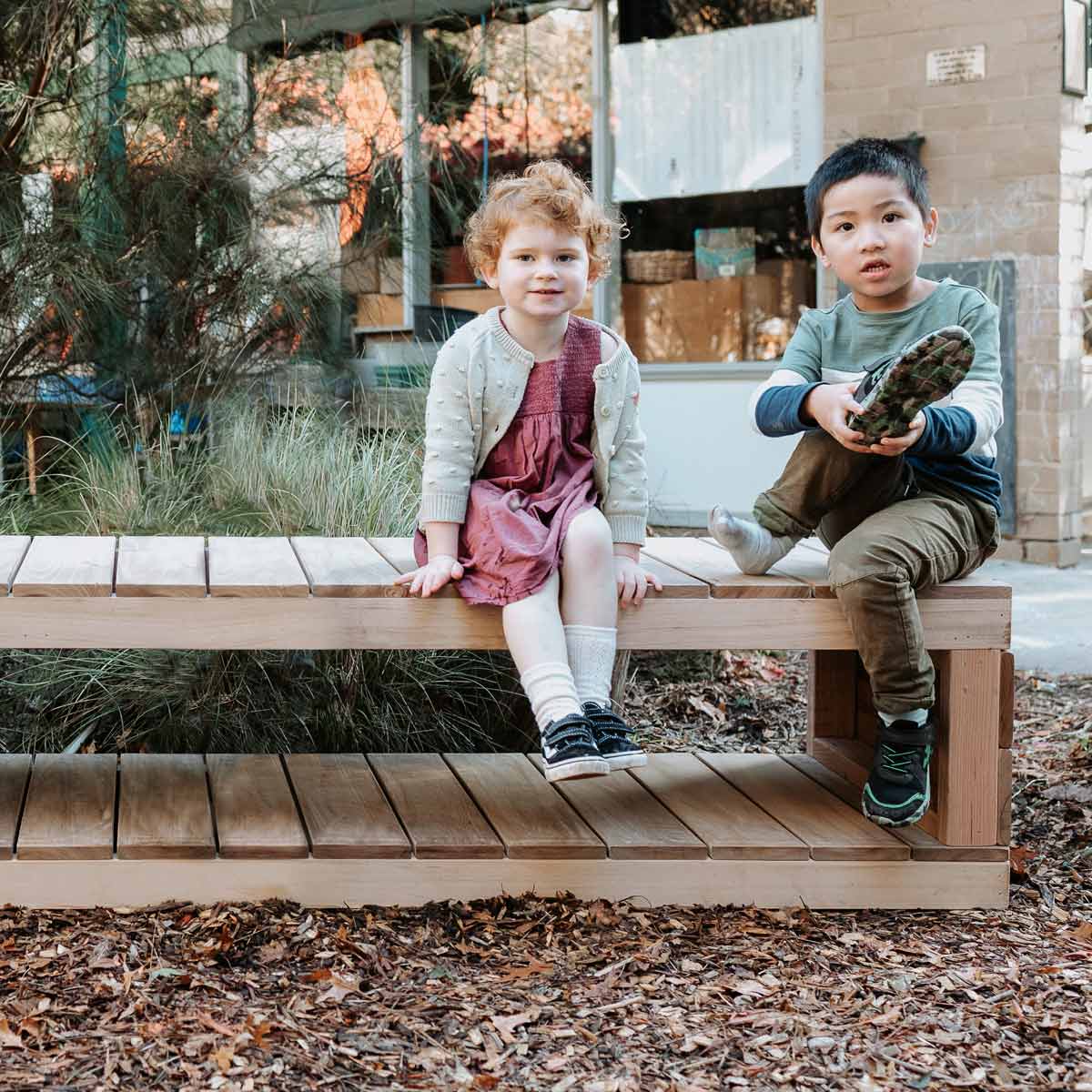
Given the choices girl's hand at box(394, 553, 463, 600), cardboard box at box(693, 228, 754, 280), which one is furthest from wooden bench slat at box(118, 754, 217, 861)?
cardboard box at box(693, 228, 754, 280)

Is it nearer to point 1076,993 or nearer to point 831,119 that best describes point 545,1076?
point 1076,993

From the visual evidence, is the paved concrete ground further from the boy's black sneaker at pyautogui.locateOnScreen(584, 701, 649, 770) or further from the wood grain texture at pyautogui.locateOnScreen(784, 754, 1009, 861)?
the boy's black sneaker at pyautogui.locateOnScreen(584, 701, 649, 770)

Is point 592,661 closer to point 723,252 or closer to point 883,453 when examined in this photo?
point 883,453

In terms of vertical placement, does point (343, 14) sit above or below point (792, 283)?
above

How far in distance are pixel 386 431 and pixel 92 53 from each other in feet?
6.82

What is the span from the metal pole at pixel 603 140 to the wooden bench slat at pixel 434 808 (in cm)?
523

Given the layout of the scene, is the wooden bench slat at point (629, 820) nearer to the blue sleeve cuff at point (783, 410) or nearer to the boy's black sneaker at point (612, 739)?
the boy's black sneaker at point (612, 739)

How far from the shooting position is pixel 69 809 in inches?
114

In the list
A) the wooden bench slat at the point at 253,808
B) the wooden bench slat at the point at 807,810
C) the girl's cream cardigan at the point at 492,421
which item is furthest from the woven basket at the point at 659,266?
the wooden bench slat at the point at 253,808

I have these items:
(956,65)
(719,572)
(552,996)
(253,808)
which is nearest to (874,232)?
(719,572)

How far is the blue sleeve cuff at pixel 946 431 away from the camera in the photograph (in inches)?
107

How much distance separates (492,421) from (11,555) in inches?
38.4

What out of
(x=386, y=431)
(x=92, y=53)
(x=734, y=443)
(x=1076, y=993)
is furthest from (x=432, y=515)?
(x=734, y=443)

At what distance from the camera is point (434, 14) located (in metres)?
7.49
